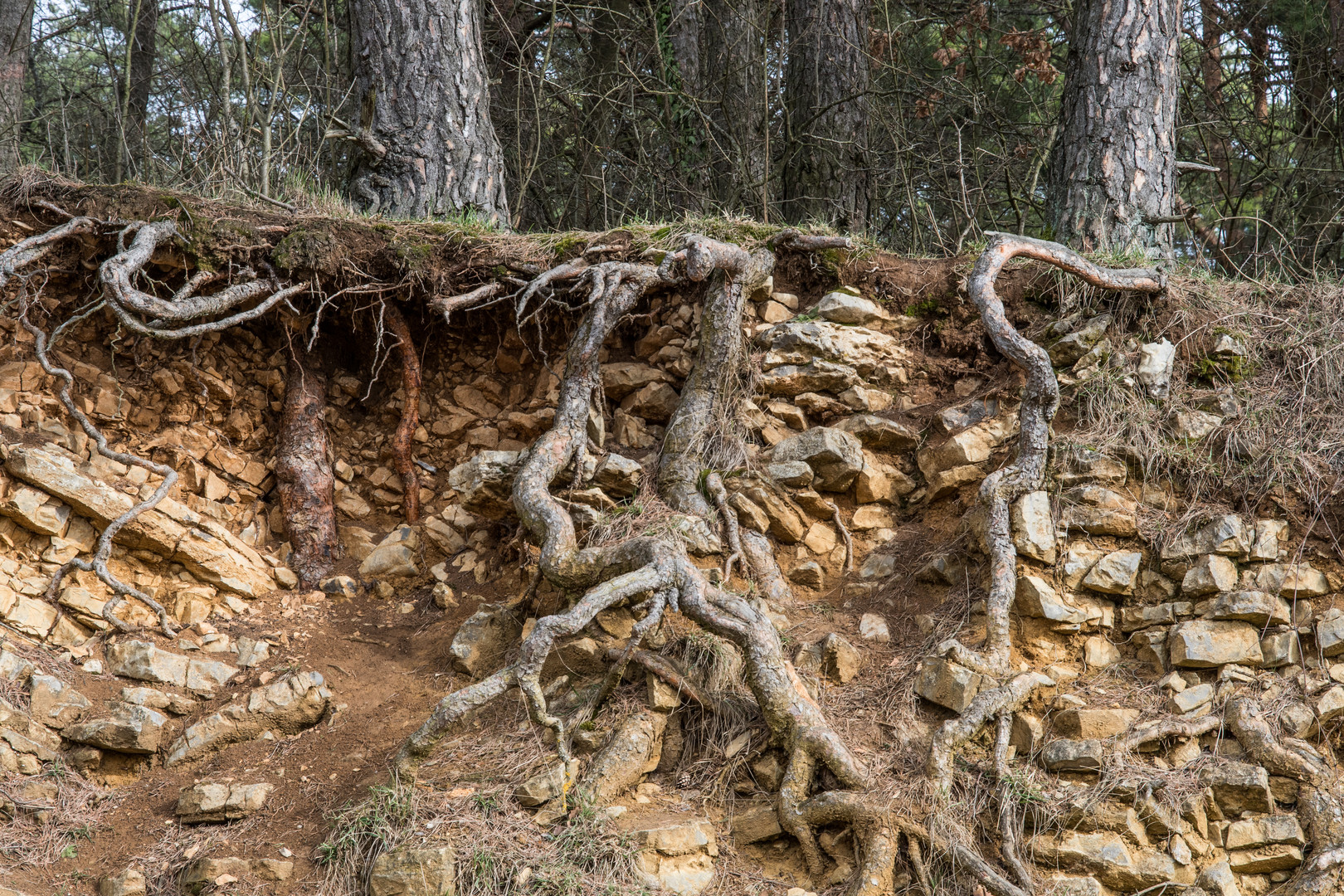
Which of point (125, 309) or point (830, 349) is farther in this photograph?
point (830, 349)

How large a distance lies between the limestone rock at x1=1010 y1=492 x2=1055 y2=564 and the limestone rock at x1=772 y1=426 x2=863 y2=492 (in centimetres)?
82

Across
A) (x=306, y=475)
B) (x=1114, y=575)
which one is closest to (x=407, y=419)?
(x=306, y=475)

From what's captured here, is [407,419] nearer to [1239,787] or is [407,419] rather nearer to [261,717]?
[261,717]

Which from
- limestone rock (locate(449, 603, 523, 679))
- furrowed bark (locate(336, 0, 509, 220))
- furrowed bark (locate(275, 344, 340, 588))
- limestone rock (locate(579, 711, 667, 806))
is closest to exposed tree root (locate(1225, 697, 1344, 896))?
limestone rock (locate(579, 711, 667, 806))

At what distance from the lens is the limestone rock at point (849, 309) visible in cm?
534

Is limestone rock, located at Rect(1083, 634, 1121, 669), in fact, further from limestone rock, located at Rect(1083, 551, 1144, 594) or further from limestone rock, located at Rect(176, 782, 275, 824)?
limestone rock, located at Rect(176, 782, 275, 824)

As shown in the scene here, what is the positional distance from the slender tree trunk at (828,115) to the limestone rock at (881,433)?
3.48 metres

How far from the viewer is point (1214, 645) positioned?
13.1ft

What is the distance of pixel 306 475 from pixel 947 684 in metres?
3.53

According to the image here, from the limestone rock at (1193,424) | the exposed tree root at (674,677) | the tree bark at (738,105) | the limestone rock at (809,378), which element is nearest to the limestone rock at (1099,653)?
the limestone rock at (1193,424)

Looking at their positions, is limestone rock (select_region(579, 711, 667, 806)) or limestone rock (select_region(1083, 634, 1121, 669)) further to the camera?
limestone rock (select_region(1083, 634, 1121, 669))

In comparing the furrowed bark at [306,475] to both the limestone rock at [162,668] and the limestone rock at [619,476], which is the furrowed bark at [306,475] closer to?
the limestone rock at [162,668]

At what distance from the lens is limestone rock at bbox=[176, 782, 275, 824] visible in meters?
3.81

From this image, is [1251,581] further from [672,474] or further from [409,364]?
[409,364]
